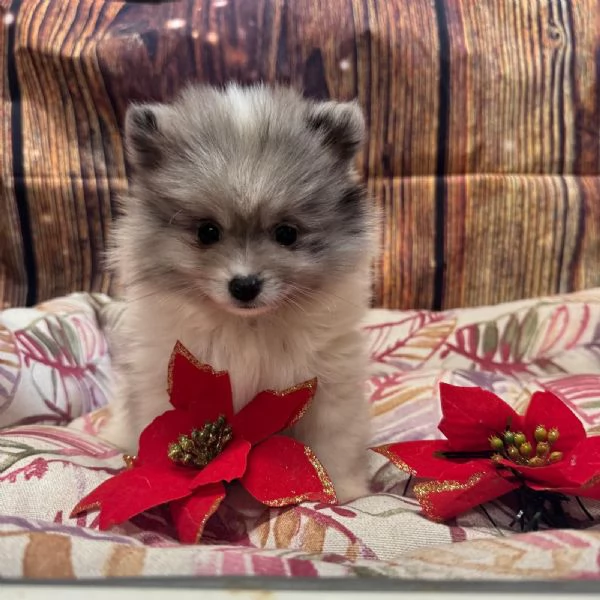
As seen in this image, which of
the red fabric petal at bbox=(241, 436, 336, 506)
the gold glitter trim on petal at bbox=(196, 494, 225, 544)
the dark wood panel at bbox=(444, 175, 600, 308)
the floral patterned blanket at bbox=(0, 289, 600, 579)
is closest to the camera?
the floral patterned blanket at bbox=(0, 289, 600, 579)

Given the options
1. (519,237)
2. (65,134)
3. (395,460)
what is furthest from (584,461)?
(65,134)

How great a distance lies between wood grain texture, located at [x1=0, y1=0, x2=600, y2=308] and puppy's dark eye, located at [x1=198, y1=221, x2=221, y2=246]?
886 mm

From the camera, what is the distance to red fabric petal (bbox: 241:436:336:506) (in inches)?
41.9

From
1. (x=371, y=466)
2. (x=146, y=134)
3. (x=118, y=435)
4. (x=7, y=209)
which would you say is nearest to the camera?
(x=146, y=134)

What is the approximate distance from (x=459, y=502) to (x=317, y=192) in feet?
1.88

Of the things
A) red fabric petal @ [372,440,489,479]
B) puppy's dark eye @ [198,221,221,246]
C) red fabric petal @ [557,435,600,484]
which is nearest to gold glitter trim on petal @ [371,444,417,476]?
red fabric petal @ [372,440,489,479]

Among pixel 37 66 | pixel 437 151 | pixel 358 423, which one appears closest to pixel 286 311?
pixel 358 423

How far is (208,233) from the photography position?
112 centimetres

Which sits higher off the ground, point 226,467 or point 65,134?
point 65,134

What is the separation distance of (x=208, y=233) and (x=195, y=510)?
1.50 ft

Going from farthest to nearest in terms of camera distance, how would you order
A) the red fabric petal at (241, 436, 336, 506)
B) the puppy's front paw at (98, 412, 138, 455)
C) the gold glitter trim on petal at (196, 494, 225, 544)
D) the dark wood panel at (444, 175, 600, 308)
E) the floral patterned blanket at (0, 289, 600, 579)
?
the dark wood panel at (444, 175, 600, 308) < the puppy's front paw at (98, 412, 138, 455) < the red fabric petal at (241, 436, 336, 506) < the gold glitter trim on petal at (196, 494, 225, 544) < the floral patterned blanket at (0, 289, 600, 579)

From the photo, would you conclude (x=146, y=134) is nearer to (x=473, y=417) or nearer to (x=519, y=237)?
(x=473, y=417)

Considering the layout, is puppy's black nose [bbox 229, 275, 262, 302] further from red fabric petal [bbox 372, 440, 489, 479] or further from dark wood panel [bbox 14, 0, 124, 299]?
dark wood panel [bbox 14, 0, 124, 299]

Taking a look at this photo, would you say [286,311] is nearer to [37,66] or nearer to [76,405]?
[76,405]
